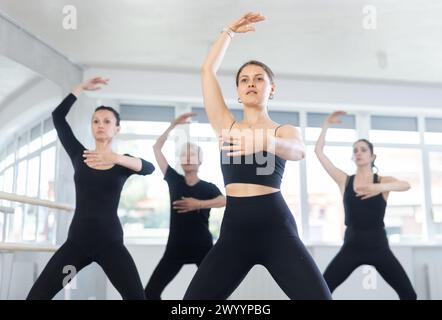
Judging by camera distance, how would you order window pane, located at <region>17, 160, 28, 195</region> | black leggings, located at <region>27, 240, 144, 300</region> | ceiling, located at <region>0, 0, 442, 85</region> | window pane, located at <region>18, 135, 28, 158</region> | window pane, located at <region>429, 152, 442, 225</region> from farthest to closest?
1. window pane, located at <region>429, 152, 442, 225</region>
2. window pane, located at <region>18, 135, 28, 158</region>
3. window pane, located at <region>17, 160, 28, 195</region>
4. ceiling, located at <region>0, 0, 442, 85</region>
5. black leggings, located at <region>27, 240, 144, 300</region>

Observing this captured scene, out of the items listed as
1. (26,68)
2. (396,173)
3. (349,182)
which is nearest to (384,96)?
(396,173)

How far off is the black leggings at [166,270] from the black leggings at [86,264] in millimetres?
832

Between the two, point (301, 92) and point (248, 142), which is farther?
point (301, 92)

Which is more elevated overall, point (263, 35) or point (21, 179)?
point (263, 35)

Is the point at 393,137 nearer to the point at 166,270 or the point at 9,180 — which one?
the point at 166,270

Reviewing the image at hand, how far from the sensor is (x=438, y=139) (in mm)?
7156

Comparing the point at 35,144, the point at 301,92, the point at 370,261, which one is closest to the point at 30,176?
the point at 35,144

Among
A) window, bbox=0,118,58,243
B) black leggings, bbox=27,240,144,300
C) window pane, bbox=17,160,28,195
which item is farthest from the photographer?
window pane, bbox=17,160,28,195

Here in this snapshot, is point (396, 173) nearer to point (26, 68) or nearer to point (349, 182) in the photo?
point (349, 182)

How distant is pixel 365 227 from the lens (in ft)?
11.7

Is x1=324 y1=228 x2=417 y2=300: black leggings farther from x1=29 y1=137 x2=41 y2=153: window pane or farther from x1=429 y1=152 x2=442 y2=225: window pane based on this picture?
x1=29 y1=137 x2=41 y2=153: window pane

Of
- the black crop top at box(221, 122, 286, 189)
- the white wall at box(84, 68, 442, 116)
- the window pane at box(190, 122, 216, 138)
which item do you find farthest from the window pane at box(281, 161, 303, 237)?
the black crop top at box(221, 122, 286, 189)

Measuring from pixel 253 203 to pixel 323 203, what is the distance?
4.94m

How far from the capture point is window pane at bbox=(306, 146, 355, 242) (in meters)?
6.64
